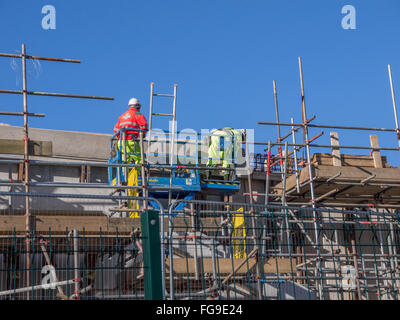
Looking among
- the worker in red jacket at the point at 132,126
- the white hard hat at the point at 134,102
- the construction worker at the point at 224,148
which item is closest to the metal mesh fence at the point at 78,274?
the worker in red jacket at the point at 132,126

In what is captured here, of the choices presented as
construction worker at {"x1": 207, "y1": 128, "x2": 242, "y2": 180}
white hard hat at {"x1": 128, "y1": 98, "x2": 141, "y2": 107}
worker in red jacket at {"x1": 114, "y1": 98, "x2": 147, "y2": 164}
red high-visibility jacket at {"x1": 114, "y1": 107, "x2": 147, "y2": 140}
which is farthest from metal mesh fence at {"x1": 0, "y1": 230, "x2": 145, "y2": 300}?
construction worker at {"x1": 207, "y1": 128, "x2": 242, "y2": 180}

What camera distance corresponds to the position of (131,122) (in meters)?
14.7

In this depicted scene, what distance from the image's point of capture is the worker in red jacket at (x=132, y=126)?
47.0 feet

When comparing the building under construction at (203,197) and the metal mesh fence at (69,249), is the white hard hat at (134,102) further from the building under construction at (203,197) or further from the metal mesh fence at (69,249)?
the metal mesh fence at (69,249)

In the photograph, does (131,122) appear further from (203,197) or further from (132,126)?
(203,197)

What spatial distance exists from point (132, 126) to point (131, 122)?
10cm

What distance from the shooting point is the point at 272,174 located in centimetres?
1828

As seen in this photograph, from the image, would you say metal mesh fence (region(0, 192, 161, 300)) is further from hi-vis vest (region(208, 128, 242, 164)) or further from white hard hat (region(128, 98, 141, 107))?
hi-vis vest (region(208, 128, 242, 164))

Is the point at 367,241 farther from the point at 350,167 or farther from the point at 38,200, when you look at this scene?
the point at 38,200

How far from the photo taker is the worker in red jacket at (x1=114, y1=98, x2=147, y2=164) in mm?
14312

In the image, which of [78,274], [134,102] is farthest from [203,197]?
[78,274]

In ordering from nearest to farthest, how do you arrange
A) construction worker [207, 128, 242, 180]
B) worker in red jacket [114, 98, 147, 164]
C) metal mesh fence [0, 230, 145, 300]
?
metal mesh fence [0, 230, 145, 300], worker in red jacket [114, 98, 147, 164], construction worker [207, 128, 242, 180]
